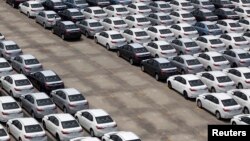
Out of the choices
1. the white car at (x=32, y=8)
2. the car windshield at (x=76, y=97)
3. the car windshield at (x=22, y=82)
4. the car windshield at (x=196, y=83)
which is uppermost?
the white car at (x=32, y=8)

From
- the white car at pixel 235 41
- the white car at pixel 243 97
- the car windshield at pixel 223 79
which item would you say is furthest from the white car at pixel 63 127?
the white car at pixel 235 41

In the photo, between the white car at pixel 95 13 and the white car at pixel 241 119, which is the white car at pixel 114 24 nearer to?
the white car at pixel 95 13

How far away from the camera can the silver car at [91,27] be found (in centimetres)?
5566

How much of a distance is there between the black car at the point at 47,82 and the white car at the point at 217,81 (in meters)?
10.7

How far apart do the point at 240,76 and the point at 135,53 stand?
9.21m

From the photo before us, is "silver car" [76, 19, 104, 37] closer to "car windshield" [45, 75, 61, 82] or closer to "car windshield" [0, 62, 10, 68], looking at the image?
"car windshield" [0, 62, 10, 68]

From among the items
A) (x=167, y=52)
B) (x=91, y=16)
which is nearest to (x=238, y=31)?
(x=167, y=52)

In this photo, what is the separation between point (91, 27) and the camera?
55.7 m

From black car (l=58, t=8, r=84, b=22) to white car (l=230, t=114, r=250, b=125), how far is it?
2601 cm

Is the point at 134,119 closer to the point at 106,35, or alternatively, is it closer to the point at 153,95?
Result: the point at 153,95

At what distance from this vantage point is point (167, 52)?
48.8m

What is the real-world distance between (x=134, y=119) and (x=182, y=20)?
22.9m

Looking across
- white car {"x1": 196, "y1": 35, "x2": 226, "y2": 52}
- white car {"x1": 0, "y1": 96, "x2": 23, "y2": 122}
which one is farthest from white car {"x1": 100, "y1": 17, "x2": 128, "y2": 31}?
white car {"x1": 0, "y1": 96, "x2": 23, "y2": 122}

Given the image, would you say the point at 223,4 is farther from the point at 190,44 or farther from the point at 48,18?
the point at 48,18
